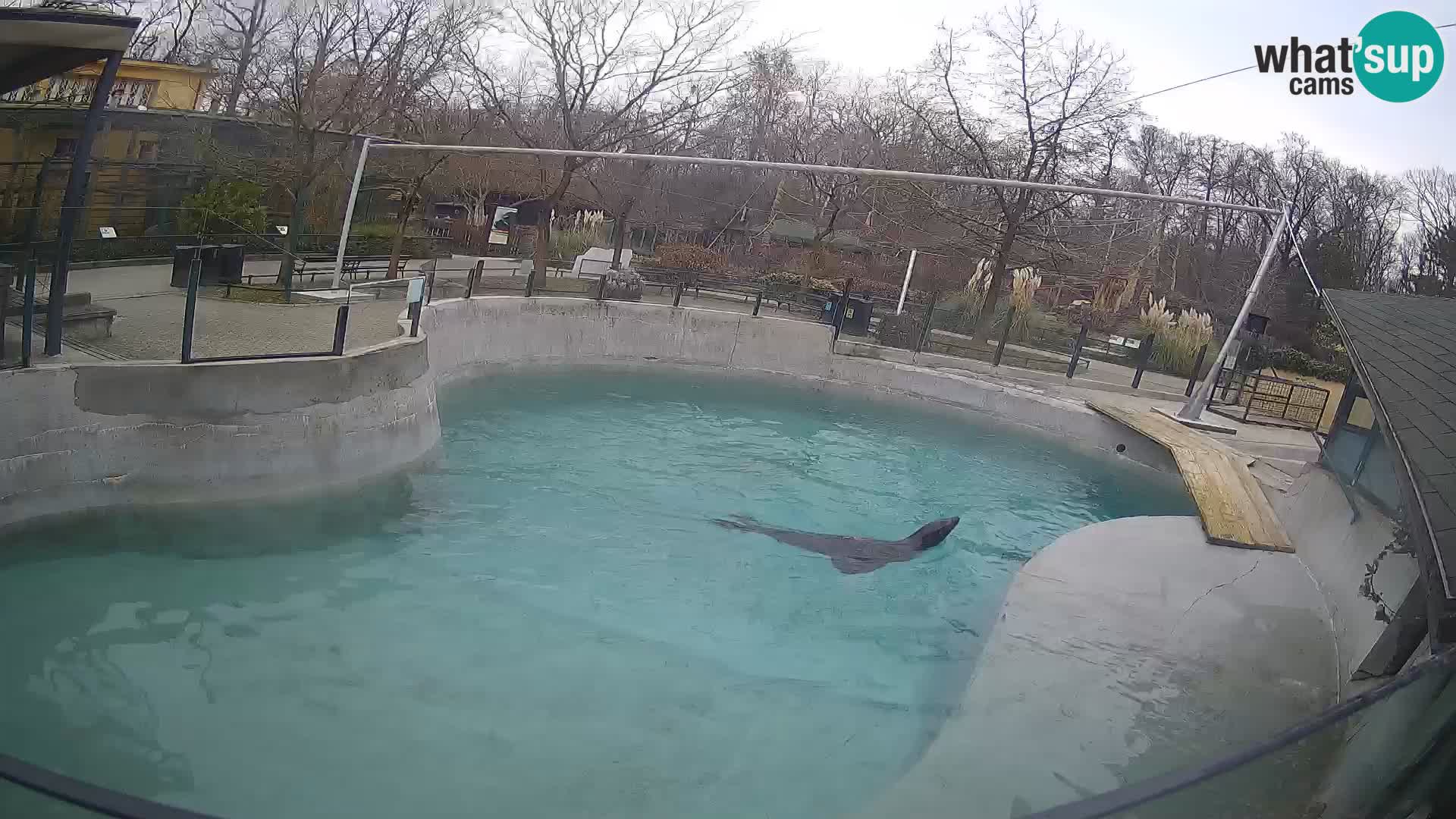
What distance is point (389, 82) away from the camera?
21.7 m

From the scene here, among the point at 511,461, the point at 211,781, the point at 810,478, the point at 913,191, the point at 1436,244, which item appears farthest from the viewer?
the point at 1436,244

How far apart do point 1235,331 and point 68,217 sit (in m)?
15.1

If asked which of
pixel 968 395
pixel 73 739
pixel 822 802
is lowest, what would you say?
pixel 73 739

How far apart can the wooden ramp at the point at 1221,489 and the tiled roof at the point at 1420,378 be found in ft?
6.66

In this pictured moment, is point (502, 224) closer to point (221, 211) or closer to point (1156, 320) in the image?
point (221, 211)

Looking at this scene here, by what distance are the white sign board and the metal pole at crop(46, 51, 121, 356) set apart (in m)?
13.4

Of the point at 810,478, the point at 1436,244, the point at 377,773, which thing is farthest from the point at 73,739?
the point at 1436,244

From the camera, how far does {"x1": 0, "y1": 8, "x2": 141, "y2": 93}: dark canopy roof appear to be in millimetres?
6547

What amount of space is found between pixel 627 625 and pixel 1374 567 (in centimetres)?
508

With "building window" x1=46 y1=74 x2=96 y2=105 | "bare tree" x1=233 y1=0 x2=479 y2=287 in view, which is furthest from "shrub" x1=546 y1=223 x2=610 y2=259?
"building window" x1=46 y1=74 x2=96 y2=105

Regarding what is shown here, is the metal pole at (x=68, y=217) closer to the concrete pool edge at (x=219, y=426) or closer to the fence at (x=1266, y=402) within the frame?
the concrete pool edge at (x=219, y=426)

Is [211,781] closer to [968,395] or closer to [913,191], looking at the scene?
[968,395]

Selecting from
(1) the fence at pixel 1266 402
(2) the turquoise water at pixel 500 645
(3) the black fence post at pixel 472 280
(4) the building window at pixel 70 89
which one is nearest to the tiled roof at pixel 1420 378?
A: (2) the turquoise water at pixel 500 645

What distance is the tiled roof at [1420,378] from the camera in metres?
3.86
